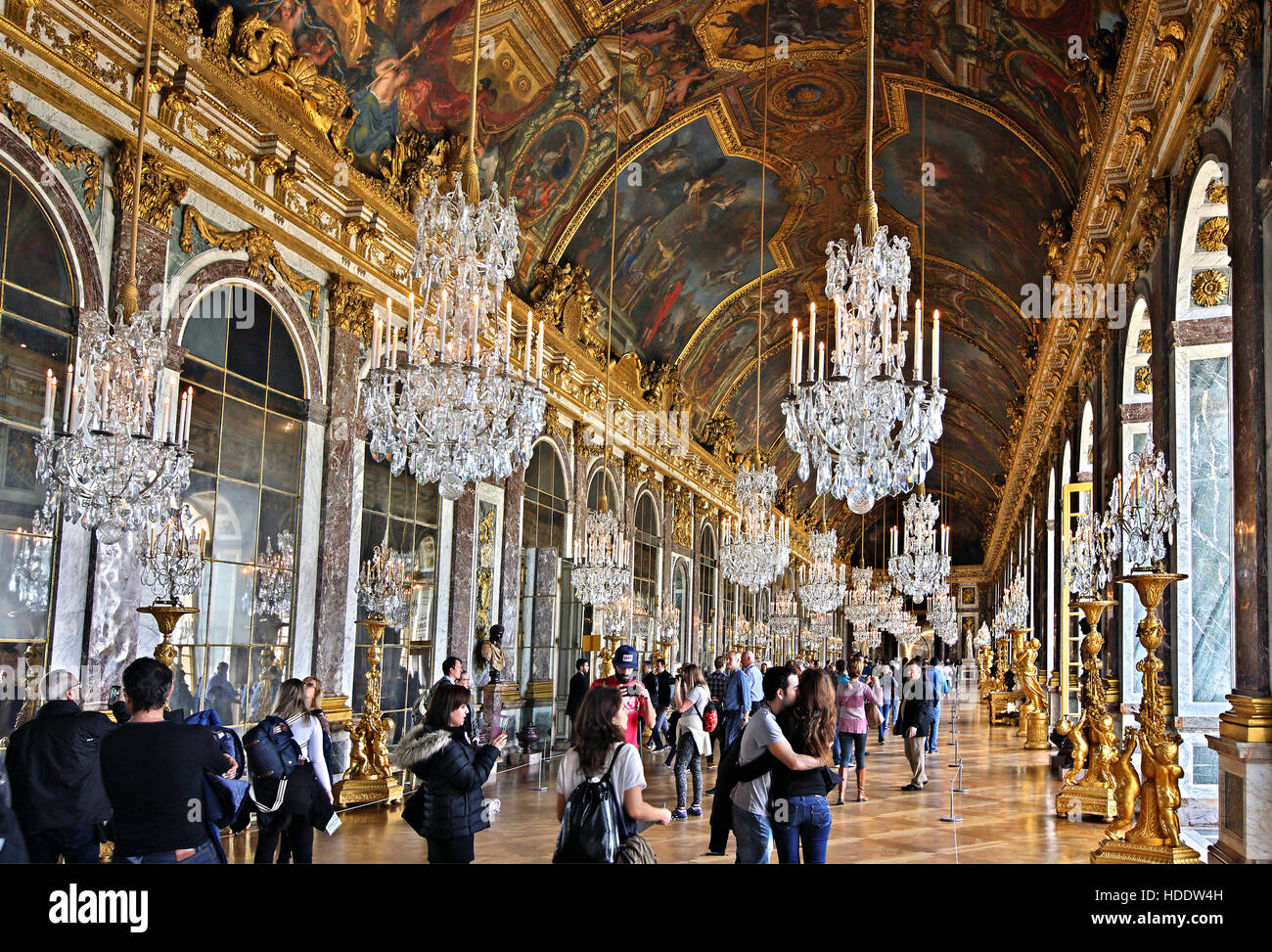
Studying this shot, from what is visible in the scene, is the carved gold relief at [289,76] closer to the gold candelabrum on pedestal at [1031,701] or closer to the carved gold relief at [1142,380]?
the carved gold relief at [1142,380]

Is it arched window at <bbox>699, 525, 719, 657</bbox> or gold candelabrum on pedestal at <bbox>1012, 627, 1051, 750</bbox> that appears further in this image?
arched window at <bbox>699, 525, 719, 657</bbox>

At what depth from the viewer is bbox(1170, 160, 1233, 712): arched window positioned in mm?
8914

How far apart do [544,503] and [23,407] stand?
422 inches

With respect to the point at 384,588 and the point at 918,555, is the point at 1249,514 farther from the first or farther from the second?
the point at 918,555

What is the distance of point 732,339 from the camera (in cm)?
2536

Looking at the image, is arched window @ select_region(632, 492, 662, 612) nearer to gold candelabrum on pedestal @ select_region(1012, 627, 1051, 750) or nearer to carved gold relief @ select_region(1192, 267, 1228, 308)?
gold candelabrum on pedestal @ select_region(1012, 627, 1051, 750)

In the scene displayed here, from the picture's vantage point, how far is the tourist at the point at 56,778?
15.8 feet

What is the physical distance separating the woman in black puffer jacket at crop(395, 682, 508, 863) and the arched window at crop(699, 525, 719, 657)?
22338 mm

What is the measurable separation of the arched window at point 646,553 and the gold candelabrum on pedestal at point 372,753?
11.4 metres

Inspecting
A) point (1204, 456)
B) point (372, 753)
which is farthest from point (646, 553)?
point (1204, 456)

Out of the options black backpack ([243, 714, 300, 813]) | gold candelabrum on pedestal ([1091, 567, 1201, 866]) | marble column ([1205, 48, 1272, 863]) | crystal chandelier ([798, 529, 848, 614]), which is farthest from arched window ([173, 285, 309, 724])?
marble column ([1205, 48, 1272, 863])

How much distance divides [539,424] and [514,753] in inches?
405
